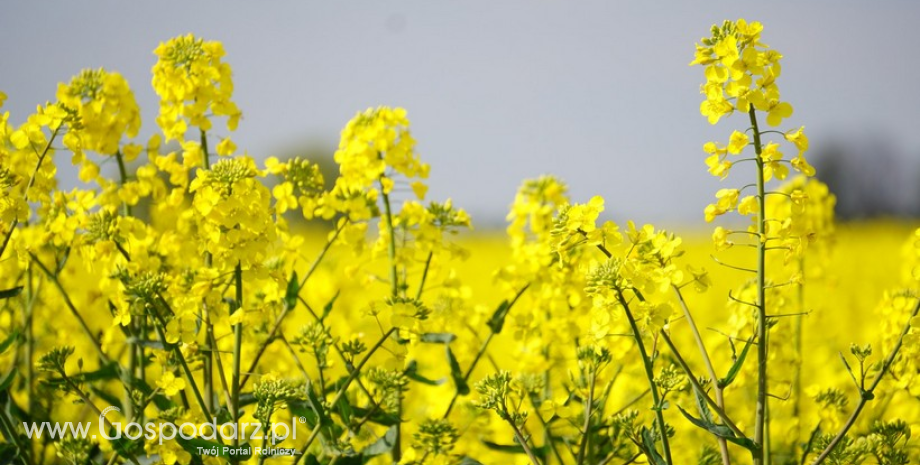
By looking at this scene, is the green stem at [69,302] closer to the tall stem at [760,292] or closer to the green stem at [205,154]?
the green stem at [205,154]

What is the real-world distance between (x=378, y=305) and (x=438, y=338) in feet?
1.03

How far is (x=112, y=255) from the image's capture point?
3020 mm

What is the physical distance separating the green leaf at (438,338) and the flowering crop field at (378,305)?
0.05 feet

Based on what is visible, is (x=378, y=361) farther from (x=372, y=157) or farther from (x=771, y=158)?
(x=771, y=158)

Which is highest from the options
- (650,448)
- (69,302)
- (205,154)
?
(205,154)

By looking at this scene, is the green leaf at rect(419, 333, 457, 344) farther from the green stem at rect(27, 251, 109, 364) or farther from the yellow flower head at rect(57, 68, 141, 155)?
the yellow flower head at rect(57, 68, 141, 155)

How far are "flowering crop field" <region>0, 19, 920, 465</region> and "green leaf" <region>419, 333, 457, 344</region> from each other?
0.05 ft

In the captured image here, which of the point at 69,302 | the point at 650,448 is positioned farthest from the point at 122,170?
the point at 650,448

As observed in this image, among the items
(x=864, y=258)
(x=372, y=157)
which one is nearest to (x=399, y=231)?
(x=372, y=157)

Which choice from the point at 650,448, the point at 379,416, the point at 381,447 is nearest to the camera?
the point at 650,448

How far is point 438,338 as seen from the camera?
109 inches

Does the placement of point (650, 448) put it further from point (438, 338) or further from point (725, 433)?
point (438, 338)

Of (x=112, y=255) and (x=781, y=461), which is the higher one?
(x=112, y=255)

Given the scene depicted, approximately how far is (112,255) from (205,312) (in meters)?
0.64
